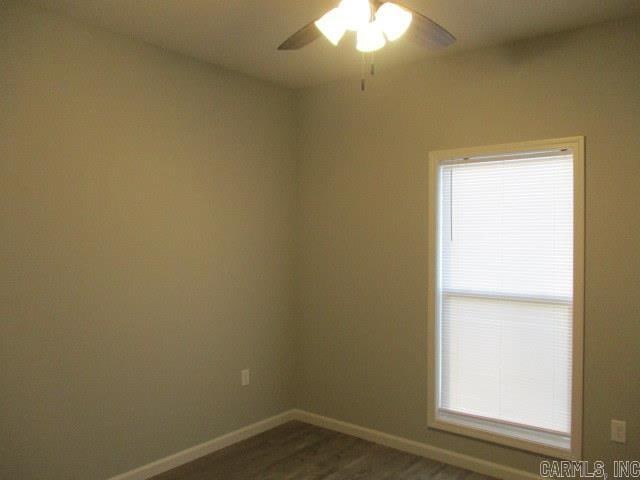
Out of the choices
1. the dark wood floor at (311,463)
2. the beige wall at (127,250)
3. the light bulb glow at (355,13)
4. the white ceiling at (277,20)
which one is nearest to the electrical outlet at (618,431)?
the dark wood floor at (311,463)

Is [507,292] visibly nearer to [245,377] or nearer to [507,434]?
[507,434]

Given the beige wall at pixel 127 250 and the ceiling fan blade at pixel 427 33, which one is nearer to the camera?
the ceiling fan blade at pixel 427 33

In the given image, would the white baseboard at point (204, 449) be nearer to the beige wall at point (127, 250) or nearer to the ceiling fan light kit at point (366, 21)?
the beige wall at point (127, 250)

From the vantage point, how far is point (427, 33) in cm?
222

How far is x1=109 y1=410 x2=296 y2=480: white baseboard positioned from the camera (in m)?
3.14

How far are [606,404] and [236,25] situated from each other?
288 cm

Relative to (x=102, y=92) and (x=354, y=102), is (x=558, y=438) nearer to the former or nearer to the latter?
(x=354, y=102)

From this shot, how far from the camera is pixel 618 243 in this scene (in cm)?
281

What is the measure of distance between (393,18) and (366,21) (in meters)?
0.11

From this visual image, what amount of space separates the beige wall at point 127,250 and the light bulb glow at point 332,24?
147 cm

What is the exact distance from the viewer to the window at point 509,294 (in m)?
2.98

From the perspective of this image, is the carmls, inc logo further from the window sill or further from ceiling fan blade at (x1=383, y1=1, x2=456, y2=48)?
ceiling fan blade at (x1=383, y1=1, x2=456, y2=48)

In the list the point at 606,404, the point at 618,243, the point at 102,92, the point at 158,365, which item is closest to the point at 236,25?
the point at 102,92

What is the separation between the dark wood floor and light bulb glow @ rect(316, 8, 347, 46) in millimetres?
2485
